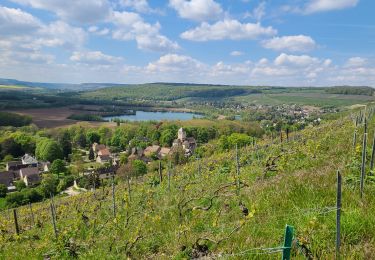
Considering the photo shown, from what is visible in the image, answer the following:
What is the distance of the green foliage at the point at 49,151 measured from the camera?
8419 centimetres

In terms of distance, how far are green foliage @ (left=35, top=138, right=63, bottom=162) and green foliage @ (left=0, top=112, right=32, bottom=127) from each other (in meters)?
51.4

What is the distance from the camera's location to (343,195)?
15.7ft

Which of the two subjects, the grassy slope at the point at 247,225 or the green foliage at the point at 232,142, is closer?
the grassy slope at the point at 247,225

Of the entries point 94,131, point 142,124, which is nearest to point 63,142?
point 94,131

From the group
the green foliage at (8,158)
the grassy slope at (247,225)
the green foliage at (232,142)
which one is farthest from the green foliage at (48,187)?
the grassy slope at (247,225)

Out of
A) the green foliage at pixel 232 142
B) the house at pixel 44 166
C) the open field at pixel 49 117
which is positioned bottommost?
the house at pixel 44 166

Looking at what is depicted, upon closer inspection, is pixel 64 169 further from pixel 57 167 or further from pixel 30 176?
pixel 30 176

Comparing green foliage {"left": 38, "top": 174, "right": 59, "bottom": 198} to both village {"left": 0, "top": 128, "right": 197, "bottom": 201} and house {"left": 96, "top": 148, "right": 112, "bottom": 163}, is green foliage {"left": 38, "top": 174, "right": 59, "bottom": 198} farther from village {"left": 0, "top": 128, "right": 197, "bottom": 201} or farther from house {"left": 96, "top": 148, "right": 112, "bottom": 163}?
house {"left": 96, "top": 148, "right": 112, "bottom": 163}

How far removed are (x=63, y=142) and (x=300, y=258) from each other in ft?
318

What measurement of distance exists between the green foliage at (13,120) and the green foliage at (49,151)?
51.4m

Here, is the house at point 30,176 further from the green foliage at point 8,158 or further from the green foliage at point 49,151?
the green foliage at point 8,158

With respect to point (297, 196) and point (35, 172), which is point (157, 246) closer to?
point (297, 196)

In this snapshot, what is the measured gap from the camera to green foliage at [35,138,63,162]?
84.2m

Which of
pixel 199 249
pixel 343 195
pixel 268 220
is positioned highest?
pixel 343 195
